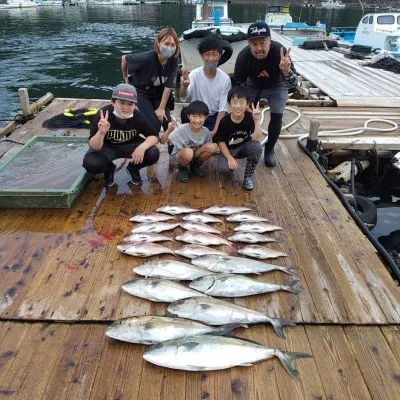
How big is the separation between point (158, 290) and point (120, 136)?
2.11 metres

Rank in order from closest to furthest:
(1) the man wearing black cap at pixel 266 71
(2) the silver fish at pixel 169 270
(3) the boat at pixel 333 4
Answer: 1. (2) the silver fish at pixel 169 270
2. (1) the man wearing black cap at pixel 266 71
3. (3) the boat at pixel 333 4

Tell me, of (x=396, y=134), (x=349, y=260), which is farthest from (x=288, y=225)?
(x=396, y=134)

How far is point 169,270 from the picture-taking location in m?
3.01

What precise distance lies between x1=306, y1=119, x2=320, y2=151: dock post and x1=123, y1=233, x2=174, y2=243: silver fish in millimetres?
3214

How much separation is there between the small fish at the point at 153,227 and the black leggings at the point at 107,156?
93 centimetres

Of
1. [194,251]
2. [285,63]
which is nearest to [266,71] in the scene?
[285,63]

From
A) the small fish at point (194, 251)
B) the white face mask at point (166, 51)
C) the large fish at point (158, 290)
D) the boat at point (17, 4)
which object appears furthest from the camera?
the boat at point (17, 4)

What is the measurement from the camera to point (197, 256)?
3.25 metres

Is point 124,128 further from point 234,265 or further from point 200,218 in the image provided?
point 234,265

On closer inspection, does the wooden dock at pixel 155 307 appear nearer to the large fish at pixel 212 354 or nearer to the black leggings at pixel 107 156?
the large fish at pixel 212 354

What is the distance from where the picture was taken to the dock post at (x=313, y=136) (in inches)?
214

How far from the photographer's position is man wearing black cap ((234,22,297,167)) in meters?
4.28

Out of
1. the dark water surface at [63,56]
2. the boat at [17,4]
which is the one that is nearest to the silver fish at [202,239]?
the dark water surface at [63,56]

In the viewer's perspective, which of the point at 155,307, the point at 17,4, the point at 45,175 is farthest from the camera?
the point at 17,4
